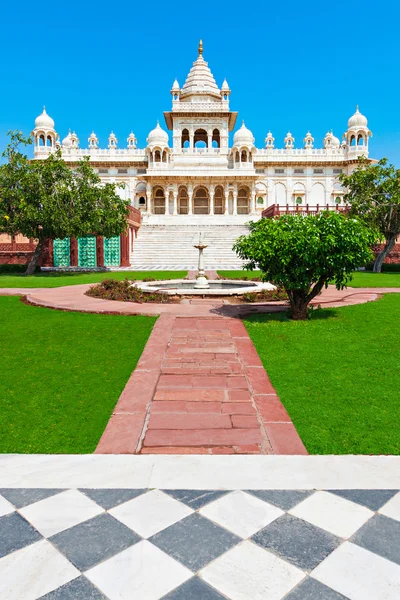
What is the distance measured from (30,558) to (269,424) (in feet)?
6.90

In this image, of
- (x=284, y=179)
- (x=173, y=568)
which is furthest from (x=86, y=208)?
(x=284, y=179)

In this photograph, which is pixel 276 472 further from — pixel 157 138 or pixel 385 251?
pixel 157 138

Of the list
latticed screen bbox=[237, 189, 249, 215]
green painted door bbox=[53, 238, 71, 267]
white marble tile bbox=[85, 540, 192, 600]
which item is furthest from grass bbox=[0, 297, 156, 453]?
latticed screen bbox=[237, 189, 249, 215]

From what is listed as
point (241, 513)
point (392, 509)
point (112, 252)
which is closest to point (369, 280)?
point (392, 509)

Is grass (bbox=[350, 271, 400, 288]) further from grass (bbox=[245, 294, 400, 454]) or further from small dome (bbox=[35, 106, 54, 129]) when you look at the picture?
small dome (bbox=[35, 106, 54, 129])

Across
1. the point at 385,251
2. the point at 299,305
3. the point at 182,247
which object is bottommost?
the point at 299,305

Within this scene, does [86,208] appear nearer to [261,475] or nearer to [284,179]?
[261,475]

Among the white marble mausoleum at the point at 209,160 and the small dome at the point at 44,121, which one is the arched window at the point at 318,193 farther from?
the small dome at the point at 44,121

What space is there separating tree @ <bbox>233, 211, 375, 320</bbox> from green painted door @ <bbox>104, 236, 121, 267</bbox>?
19267mm

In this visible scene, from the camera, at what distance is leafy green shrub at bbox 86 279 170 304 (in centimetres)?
998

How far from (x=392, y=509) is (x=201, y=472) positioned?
1.14 metres

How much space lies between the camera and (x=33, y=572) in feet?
6.15

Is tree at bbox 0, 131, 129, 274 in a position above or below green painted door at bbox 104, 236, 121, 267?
above

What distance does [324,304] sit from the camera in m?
9.28
